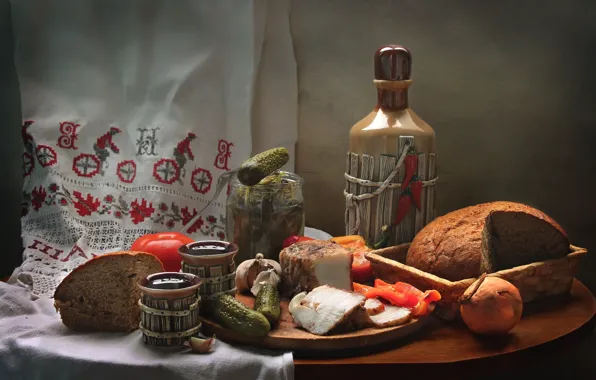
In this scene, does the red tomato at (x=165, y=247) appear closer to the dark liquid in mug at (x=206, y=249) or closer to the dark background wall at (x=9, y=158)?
the dark liquid in mug at (x=206, y=249)

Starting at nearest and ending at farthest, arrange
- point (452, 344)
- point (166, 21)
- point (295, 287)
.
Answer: point (452, 344), point (295, 287), point (166, 21)

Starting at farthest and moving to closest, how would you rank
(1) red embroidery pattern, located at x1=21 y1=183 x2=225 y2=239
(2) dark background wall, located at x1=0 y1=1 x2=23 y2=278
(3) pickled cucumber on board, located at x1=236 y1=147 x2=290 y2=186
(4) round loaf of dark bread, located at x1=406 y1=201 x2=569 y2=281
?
(2) dark background wall, located at x1=0 y1=1 x2=23 y2=278 < (1) red embroidery pattern, located at x1=21 y1=183 x2=225 y2=239 < (3) pickled cucumber on board, located at x1=236 y1=147 x2=290 y2=186 < (4) round loaf of dark bread, located at x1=406 y1=201 x2=569 y2=281

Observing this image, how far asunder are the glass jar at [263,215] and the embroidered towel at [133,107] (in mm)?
271

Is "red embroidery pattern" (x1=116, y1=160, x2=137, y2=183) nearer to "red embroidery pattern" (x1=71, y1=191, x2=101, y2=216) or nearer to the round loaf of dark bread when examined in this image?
"red embroidery pattern" (x1=71, y1=191, x2=101, y2=216)

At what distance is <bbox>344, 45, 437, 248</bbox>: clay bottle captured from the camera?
4.72 ft

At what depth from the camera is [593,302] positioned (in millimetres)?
1317

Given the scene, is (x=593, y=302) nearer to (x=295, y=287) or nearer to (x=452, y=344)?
(x=452, y=344)

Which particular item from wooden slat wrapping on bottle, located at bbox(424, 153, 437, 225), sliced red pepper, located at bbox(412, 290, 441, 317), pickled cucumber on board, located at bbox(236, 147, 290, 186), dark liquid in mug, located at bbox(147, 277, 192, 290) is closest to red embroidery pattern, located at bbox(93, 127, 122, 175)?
pickled cucumber on board, located at bbox(236, 147, 290, 186)

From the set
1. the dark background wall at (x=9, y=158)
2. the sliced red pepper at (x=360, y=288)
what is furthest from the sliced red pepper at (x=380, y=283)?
the dark background wall at (x=9, y=158)

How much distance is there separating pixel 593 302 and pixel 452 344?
0.38 m

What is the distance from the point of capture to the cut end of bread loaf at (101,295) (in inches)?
45.6

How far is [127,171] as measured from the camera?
1709 mm

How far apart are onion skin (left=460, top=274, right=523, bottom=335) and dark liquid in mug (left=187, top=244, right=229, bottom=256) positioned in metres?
0.44

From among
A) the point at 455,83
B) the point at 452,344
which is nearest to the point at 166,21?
the point at 455,83
